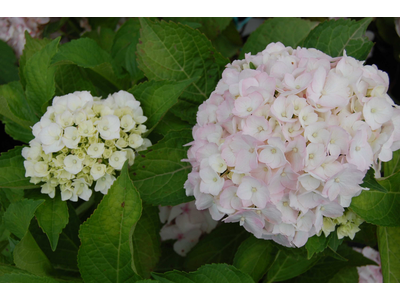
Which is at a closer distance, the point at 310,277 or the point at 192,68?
the point at 192,68

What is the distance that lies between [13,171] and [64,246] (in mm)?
219

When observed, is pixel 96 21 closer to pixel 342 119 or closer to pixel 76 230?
pixel 76 230

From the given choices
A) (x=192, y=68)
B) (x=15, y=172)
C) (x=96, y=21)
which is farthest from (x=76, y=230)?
(x=96, y=21)

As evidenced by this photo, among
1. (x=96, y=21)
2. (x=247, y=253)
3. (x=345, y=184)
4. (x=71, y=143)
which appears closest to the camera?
(x=345, y=184)

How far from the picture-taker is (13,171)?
0.73m

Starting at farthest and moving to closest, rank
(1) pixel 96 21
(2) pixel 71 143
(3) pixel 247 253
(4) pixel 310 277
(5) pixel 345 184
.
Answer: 1. (1) pixel 96 21
2. (4) pixel 310 277
3. (3) pixel 247 253
4. (2) pixel 71 143
5. (5) pixel 345 184

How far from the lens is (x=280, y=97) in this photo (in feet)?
1.81

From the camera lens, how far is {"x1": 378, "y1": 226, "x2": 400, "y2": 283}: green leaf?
0.69 m

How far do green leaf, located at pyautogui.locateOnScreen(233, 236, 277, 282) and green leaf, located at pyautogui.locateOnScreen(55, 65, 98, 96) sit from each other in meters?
0.49

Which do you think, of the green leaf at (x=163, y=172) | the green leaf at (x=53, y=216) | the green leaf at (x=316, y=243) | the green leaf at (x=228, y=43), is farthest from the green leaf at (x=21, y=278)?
the green leaf at (x=228, y=43)

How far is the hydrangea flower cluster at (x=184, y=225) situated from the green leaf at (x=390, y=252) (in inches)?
15.7

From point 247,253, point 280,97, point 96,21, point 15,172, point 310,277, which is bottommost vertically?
point 310,277

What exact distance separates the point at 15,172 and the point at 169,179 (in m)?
0.31

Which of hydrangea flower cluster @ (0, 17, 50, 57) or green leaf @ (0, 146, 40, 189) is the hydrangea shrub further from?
hydrangea flower cluster @ (0, 17, 50, 57)
